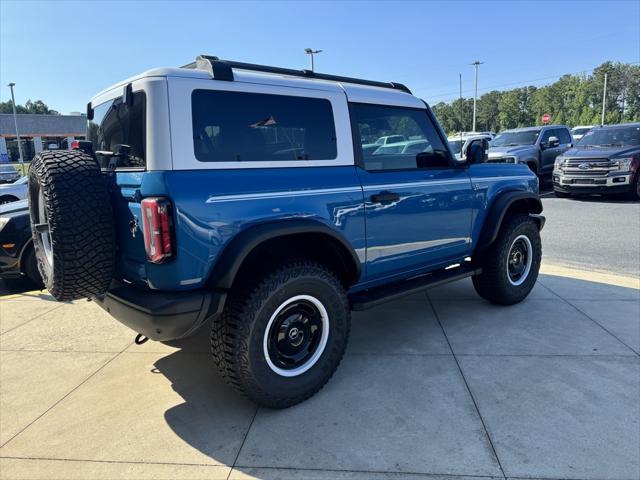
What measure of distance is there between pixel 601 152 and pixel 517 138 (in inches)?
109

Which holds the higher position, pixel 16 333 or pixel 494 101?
pixel 494 101

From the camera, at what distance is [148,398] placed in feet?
10.1

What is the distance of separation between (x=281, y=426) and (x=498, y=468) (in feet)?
4.01

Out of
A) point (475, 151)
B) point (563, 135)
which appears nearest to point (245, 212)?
point (475, 151)

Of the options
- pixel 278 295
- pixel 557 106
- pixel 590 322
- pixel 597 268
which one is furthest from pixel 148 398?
pixel 557 106

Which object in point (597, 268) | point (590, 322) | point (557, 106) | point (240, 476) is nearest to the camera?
point (240, 476)

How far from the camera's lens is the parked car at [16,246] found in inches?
214

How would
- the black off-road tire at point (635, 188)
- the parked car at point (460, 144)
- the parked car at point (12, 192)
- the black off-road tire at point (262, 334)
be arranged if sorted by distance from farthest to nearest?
1. the black off-road tire at point (635, 188)
2. the parked car at point (12, 192)
3. the parked car at point (460, 144)
4. the black off-road tire at point (262, 334)

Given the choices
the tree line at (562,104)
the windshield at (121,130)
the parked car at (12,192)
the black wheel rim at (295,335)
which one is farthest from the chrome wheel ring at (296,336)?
the tree line at (562,104)

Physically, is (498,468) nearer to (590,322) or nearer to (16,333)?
(590,322)

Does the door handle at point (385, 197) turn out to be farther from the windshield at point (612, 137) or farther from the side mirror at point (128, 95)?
the windshield at point (612, 137)

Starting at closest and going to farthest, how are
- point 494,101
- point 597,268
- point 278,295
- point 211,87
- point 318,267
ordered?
point 211,87 → point 278,295 → point 318,267 → point 597,268 → point 494,101

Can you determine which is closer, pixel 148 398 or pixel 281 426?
pixel 281 426

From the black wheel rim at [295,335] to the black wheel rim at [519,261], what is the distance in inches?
99.9
